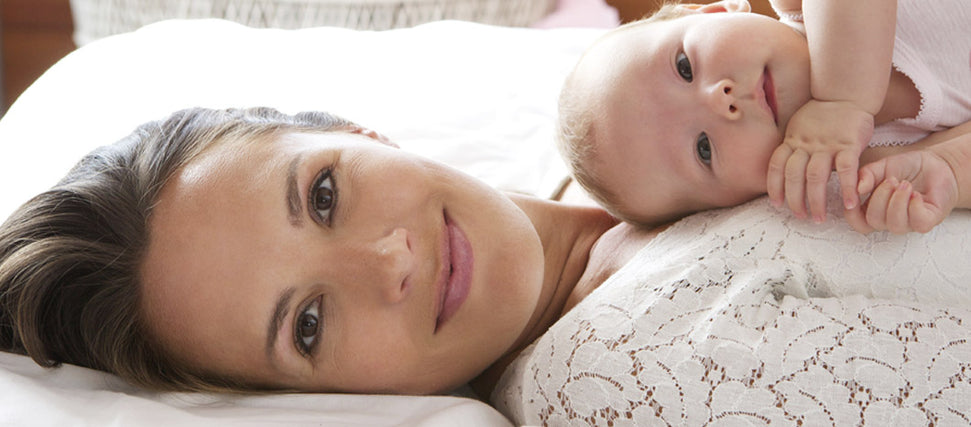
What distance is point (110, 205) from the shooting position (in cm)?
110

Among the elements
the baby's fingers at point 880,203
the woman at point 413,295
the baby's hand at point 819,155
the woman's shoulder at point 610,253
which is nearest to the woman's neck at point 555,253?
the woman's shoulder at point 610,253

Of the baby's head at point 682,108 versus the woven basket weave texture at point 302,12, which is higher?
the baby's head at point 682,108

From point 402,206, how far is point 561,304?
1.26 ft

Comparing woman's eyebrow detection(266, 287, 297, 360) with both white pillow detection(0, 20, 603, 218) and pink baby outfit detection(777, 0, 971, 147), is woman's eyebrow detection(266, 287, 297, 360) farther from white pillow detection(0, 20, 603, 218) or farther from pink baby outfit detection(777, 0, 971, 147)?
pink baby outfit detection(777, 0, 971, 147)

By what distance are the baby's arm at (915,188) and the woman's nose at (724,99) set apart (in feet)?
0.64

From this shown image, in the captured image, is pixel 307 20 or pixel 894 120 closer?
pixel 894 120

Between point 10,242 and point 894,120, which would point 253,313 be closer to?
point 10,242

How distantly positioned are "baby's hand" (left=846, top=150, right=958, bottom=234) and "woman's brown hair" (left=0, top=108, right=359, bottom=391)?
0.77m

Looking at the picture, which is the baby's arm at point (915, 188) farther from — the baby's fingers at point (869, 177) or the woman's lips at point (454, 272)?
the woman's lips at point (454, 272)

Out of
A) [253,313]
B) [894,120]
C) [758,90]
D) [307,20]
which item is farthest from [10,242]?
[307,20]

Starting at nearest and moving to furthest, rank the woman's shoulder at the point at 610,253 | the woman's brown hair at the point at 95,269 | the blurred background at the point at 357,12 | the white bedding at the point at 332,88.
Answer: the woman's brown hair at the point at 95,269
the woman's shoulder at the point at 610,253
the white bedding at the point at 332,88
the blurred background at the point at 357,12

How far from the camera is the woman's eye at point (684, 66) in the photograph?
4.18 feet

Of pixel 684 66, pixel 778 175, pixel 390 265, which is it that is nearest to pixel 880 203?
pixel 778 175

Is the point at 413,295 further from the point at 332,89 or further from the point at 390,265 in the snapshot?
the point at 332,89
